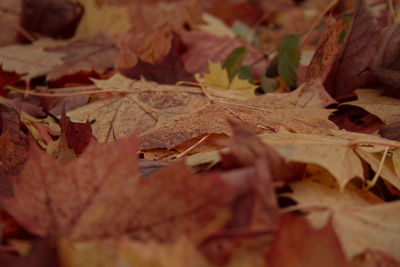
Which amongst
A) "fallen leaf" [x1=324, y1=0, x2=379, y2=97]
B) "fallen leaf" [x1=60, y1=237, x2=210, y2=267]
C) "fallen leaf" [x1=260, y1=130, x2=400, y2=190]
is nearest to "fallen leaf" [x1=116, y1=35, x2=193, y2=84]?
"fallen leaf" [x1=324, y1=0, x2=379, y2=97]

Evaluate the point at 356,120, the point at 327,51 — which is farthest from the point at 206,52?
the point at 356,120

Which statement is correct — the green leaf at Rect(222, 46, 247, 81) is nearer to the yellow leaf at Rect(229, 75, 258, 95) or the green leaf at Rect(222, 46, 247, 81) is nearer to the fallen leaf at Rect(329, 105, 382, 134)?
the yellow leaf at Rect(229, 75, 258, 95)

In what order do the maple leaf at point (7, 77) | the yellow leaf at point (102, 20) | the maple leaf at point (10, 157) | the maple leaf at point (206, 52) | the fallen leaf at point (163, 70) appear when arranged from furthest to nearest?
the yellow leaf at point (102, 20), the maple leaf at point (206, 52), the fallen leaf at point (163, 70), the maple leaf at point (7, 77), the maple leaf at point (10, 157)

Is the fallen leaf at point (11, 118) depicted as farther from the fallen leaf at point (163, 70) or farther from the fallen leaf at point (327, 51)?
the fallen leaf at point (327, 51)

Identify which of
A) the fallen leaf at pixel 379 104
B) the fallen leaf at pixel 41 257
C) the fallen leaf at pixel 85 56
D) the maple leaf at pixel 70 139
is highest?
the fallen leaf at pixel 85 56

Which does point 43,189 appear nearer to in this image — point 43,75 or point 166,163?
point 166,163

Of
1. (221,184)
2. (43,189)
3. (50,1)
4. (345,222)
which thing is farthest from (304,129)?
(50,1)

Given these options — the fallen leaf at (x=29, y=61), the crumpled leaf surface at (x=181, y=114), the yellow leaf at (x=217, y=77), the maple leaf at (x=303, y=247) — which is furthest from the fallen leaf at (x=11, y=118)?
the maple leaf at (x=303, y=247)

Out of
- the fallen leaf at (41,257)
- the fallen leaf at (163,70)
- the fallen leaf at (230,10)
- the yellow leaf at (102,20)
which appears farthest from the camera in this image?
the fallen leaf at (230,10)
